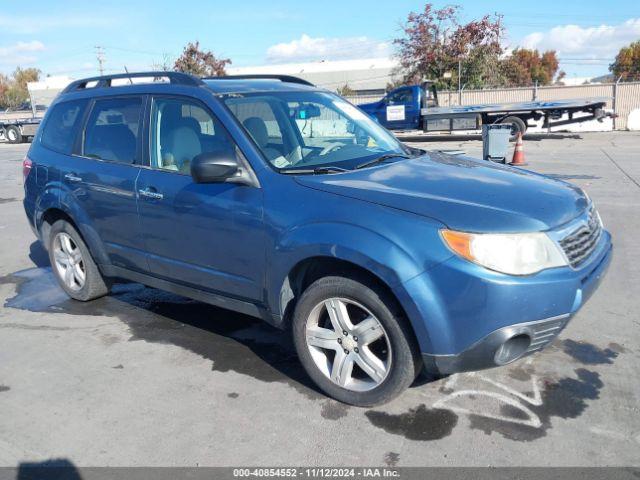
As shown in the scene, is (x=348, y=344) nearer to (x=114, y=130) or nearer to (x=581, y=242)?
(x=581, y=242)

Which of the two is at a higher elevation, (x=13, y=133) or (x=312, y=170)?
(x=13, y=133)

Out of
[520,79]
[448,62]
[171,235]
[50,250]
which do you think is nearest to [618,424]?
[171,235]

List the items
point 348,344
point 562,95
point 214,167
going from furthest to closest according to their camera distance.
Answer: point 562,95 < point 214,167 < point 348,344

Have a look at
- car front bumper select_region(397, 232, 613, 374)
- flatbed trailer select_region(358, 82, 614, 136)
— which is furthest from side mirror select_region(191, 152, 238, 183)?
flatbed trailer select_region(358, 82, 614, 136)

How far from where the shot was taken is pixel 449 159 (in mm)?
4367

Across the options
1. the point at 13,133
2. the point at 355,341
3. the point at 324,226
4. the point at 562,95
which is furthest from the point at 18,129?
the point at 355,341

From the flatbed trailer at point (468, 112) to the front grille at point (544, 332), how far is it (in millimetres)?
16422

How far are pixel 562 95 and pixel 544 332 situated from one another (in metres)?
26.2

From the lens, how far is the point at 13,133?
3064cm

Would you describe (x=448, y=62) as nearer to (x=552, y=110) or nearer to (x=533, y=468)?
(x=552, y=110)

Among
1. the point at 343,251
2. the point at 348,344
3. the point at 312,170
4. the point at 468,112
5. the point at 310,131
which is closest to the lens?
the point at 343,251

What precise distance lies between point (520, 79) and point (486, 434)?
64.3 m

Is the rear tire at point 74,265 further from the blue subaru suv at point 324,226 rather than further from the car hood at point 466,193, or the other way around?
the car hood at point 466,193

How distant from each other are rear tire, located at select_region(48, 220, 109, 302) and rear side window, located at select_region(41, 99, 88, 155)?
707mm
